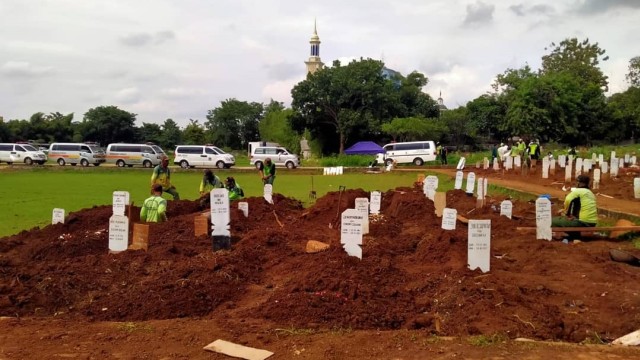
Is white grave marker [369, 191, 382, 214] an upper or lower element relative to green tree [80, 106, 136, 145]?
lower

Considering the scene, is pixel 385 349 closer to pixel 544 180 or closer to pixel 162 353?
pixel 162 353

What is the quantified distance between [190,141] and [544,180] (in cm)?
6596

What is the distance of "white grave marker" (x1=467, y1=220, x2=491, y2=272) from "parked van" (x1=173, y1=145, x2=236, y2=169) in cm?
3478

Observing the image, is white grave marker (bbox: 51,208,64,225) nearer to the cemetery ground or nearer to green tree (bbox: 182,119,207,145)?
the cemetery ground

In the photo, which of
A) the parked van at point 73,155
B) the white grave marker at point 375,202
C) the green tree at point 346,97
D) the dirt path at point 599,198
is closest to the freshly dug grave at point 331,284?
the white grave marker at point 375,202

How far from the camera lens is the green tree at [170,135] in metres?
81.4

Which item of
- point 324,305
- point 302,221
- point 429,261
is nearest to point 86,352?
point 324,305

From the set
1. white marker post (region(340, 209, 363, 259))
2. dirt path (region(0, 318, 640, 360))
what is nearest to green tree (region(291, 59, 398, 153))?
white marker post (region(340, 209, 363, 259))

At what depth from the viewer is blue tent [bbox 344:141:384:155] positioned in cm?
5166

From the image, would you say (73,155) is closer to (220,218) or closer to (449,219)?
(220,218)

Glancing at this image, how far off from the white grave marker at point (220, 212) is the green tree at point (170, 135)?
7595cm

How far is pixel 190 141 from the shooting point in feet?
269

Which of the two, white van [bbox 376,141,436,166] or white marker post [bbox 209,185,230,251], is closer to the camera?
white marker post [bbox 209,185,230,251]

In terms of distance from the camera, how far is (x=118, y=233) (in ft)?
27.4
